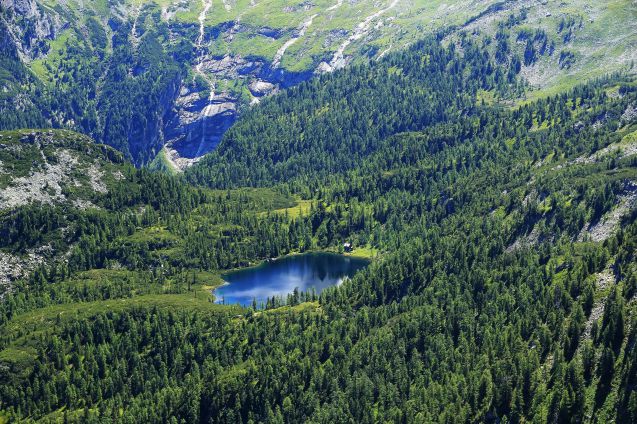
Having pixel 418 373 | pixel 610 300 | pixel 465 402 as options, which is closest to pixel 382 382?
pixel 418 373

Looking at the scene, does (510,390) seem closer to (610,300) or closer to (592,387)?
(592,387)

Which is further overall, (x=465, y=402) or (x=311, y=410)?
(x=311, y=410)

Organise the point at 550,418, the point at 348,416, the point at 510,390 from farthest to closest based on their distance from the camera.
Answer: the point at 348,416 < the point at 510,390 < the point at 550,418

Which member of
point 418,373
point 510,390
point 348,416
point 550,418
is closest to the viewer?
point 550,418

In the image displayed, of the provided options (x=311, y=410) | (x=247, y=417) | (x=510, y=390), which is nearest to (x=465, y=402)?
(x=510, y=390)

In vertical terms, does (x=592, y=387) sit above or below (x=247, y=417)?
above

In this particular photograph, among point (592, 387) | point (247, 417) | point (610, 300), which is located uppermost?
point (610, 300)

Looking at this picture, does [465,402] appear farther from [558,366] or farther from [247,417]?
[247,417]

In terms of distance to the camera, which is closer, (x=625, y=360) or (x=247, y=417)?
(x=625, y=360)

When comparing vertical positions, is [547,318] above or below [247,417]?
above
